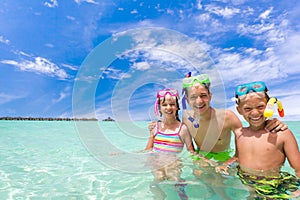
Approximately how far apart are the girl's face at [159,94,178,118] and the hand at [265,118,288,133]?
1.46 meters

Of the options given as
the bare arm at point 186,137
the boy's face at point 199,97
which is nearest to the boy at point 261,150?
the boy's face at point 199,97

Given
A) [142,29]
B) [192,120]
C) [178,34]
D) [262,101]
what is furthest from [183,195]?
[142,29]

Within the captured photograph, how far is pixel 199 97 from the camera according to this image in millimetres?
3553

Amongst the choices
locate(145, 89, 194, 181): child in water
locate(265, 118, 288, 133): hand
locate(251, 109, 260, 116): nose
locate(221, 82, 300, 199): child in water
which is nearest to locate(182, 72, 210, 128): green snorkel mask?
locate(145, 89, 194, 181): child in water

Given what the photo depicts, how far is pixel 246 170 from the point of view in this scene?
9.57 ft

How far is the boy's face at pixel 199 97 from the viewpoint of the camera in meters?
3.54

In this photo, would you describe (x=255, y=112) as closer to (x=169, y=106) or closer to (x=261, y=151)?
(x=261, y=151)

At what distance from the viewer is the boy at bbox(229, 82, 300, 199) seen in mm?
2607

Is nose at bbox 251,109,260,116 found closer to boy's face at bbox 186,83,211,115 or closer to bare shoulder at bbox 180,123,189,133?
boy's face at bbox 186,83,211,115

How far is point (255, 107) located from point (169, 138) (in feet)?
4.79

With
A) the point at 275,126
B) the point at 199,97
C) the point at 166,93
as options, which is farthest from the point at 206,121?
the point at 275,126

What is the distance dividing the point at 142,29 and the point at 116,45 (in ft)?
2.25

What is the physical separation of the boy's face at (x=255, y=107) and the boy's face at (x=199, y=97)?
759 mm

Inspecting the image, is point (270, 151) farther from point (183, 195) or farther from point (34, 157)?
point (34, 157)
